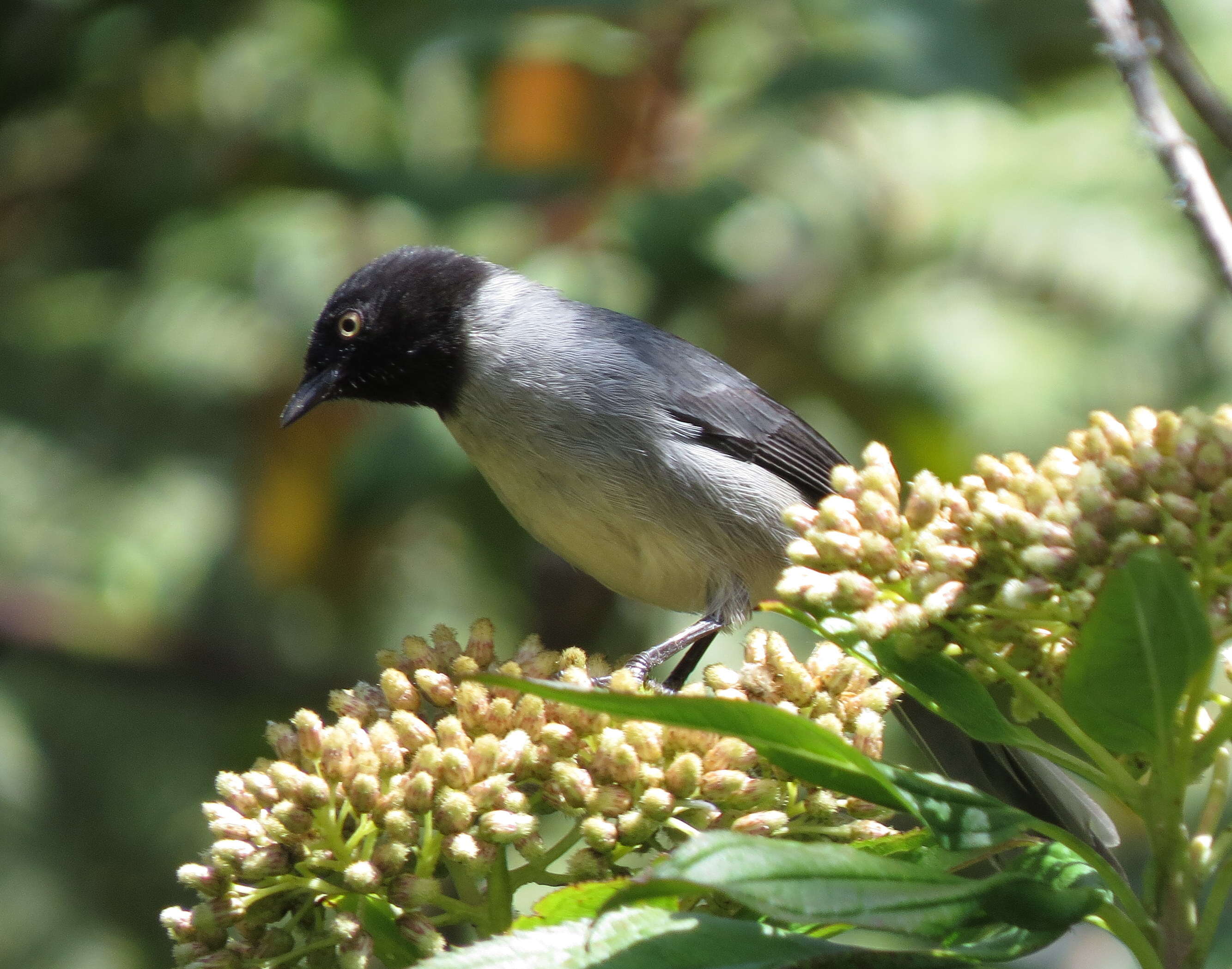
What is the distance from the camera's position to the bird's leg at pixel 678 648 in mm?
3416

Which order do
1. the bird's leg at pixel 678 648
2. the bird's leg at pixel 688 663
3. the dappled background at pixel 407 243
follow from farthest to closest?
the dappled background at pixel 407 243 < the bird's leg at pixel 688 663 < the bird's leg at pixel 678 648

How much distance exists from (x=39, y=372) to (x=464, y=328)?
4.01m

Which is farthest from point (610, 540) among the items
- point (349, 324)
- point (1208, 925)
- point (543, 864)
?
point (1208, 925)

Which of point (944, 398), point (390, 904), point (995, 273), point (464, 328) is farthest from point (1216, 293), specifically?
point (390, 904)

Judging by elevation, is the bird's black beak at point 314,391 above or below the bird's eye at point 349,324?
below

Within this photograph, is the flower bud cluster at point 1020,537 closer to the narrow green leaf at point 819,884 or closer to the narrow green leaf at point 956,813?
the narrow green leaf at point 956,813

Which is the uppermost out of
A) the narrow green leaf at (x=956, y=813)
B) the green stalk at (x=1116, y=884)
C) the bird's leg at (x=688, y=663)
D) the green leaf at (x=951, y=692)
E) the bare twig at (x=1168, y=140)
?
the bare twig at (x=1168, y=140)

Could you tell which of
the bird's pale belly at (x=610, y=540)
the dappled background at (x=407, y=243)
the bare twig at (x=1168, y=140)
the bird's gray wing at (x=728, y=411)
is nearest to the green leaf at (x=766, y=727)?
the bare twig at (x=1168, y=140)

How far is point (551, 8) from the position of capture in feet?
19.1

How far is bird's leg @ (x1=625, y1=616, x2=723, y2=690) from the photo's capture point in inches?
134

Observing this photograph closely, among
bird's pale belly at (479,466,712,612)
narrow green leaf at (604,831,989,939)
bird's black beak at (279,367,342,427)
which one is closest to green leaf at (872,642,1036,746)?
narrow green leaf at (604,831,989,939)

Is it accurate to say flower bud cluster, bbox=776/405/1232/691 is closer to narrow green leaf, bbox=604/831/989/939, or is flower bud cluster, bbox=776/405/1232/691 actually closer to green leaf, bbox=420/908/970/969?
Result: narrow green leaf, bbox=604/831/989/939

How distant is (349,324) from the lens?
4.27 metres

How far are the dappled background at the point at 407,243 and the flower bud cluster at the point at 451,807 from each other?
128 inches
